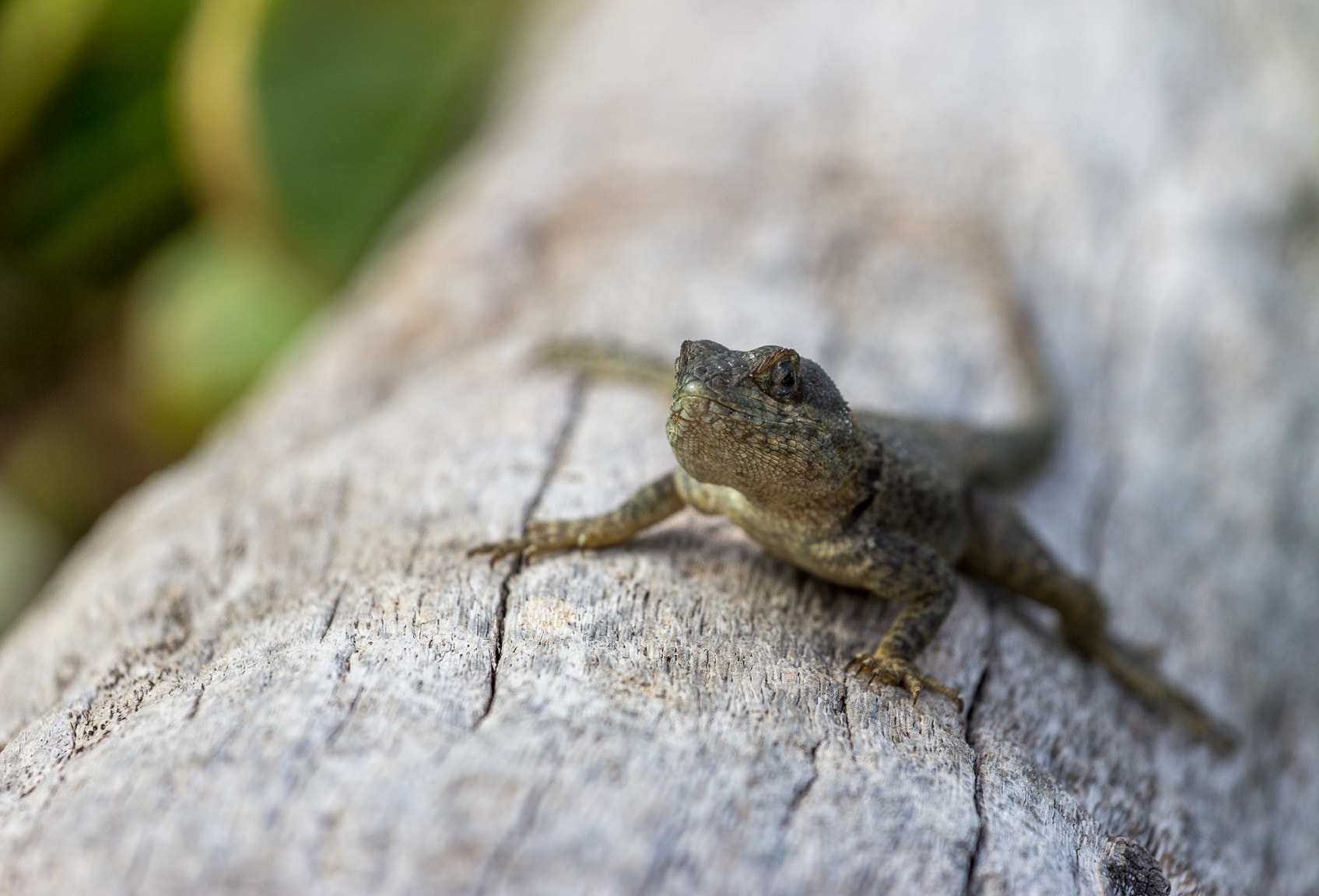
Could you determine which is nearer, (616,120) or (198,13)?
(616,120)

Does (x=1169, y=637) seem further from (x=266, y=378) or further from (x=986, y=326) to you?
(x=266, y=378)

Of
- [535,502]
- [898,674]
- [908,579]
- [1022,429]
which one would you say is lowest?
[1022,429]

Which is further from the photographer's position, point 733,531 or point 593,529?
point 733,531

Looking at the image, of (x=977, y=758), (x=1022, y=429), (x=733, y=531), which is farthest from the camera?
(x=1022, y=429)

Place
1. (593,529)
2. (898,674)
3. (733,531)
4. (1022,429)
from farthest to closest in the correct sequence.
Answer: (1022,429)
(733,531)
(593,529)
(898,674)

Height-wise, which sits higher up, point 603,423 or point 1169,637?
point 603,423

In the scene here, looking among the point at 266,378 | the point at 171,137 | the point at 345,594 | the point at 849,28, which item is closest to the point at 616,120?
the point at 849,28

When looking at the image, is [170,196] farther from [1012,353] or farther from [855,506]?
[855,506]

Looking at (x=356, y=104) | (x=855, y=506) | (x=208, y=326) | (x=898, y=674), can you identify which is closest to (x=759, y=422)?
(x=855, y=506)
